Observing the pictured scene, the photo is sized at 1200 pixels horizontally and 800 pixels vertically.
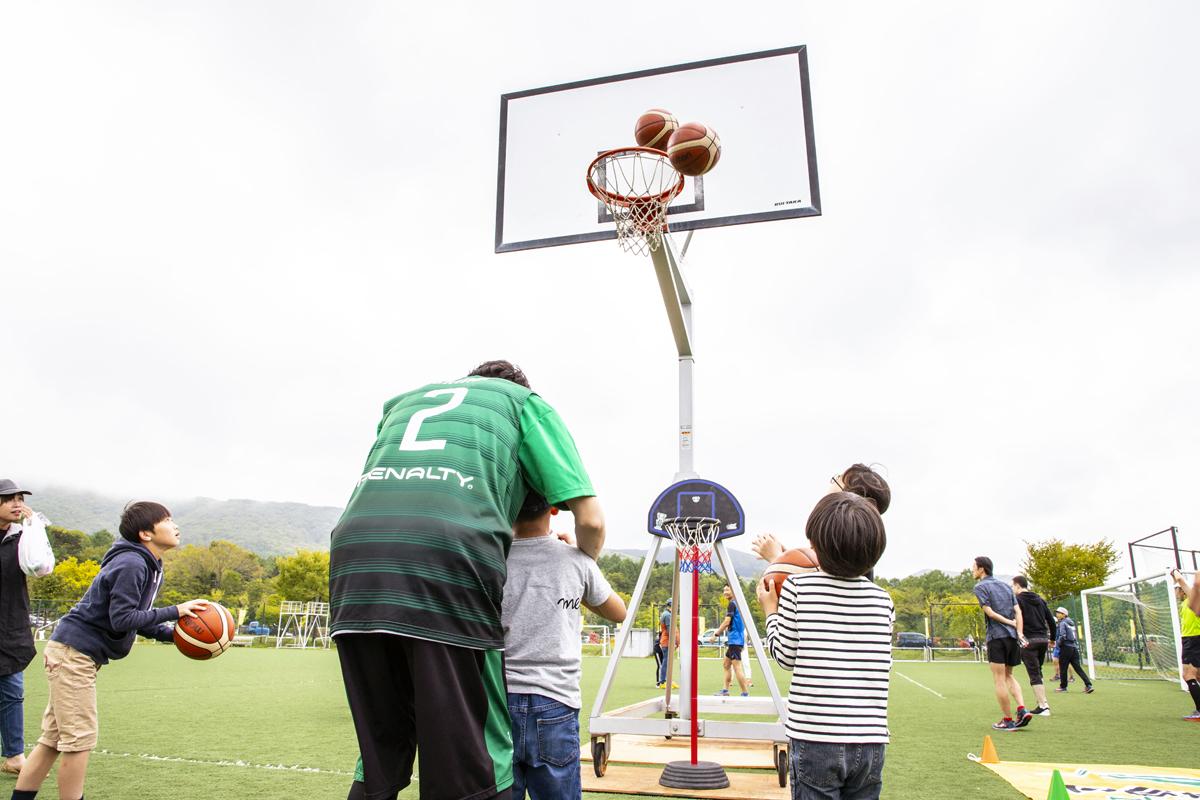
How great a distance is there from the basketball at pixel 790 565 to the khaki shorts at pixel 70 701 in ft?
11.5

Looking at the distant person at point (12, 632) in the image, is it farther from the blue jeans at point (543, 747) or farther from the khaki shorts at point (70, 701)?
the blue jeans at point (543, 747)

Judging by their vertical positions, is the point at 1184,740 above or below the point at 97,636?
below

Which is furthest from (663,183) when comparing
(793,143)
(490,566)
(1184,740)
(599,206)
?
Answer: (1184,740)

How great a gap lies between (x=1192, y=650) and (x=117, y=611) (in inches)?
465

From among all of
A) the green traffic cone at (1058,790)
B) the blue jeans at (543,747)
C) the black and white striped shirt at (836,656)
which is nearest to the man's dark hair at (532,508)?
the blue jeans at (543,747)

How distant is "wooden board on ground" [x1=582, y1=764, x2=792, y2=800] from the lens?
5.19 meters

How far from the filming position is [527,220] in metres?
7.71

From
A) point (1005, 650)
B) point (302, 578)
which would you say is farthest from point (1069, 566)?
point (302, 578)

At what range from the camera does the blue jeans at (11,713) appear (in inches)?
221

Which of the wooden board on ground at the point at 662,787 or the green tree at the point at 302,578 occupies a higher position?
the green tree at the point at 302,578

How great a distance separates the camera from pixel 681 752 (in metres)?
6.73

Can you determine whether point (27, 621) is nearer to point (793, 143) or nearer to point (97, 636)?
point (97, 636)

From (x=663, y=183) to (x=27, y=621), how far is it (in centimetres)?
574

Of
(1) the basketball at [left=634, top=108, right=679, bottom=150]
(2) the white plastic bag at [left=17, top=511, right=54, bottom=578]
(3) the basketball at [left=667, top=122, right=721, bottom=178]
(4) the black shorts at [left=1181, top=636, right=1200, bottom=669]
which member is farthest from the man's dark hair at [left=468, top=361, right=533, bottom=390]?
(4) the black shorts at [left=1181, top=636, right=1200, bottom=669]
